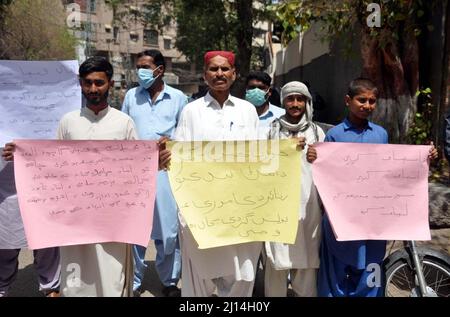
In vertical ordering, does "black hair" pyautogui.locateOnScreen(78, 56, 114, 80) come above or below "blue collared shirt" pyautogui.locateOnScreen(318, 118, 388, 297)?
above

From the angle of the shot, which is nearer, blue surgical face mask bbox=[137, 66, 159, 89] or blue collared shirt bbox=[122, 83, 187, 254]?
blue collared shirt bbox=[122, 83, 187, 254]

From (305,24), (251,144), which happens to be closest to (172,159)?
(251,144)

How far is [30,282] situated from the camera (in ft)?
13.1

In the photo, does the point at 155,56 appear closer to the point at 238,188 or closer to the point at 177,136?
the point at 177,136

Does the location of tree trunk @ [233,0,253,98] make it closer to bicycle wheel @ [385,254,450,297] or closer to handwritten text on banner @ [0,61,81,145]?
handwritten text on banner @ [0,61,81,145]

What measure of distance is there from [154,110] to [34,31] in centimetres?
2525

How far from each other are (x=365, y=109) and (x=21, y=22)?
25.7m

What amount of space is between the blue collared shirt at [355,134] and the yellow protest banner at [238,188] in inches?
13.0

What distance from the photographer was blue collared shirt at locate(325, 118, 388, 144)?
2955 millimetres

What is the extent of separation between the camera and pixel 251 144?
111 inches

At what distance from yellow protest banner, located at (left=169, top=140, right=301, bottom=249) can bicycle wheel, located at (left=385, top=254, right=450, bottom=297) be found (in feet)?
3.09

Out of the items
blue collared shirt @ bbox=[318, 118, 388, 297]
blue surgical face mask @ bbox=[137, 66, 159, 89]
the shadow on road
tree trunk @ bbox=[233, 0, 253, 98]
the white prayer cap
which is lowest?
the shadow on road

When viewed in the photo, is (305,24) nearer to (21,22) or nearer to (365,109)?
(365,109)

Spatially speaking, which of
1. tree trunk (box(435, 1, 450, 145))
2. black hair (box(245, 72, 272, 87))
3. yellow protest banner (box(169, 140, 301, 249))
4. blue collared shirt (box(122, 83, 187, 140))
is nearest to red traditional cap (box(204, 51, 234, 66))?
yellow protest banner (box(169, 140, 301, 249))
